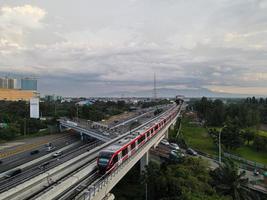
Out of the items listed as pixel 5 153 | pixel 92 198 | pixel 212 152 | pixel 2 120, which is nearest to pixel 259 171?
pixel 212 152

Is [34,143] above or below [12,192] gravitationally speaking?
below

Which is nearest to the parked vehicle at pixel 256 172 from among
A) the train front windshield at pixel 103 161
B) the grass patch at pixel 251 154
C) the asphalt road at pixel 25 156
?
the grass patch at pixel 251 154

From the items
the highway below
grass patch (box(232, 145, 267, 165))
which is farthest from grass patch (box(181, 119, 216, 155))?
the highway below

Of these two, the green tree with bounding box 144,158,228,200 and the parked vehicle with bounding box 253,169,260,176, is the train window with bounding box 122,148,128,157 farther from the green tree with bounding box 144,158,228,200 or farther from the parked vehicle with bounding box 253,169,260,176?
the parked vehicle with bounding box 253,169,260,176

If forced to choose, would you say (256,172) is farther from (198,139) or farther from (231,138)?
(198,139)

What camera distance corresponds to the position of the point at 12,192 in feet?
78.4

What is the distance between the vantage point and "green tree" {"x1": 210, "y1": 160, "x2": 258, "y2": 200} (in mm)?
37000

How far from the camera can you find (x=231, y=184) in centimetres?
3741

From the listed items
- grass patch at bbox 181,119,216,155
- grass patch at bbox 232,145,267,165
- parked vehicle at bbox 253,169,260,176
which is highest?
grass patch at bbox 181,119,216,155

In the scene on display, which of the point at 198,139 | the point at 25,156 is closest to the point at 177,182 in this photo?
the point at 25,156

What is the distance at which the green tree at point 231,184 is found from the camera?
37000mm

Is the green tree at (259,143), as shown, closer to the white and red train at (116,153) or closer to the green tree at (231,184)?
the green tree at (231,184)

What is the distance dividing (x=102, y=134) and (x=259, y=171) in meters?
34.3

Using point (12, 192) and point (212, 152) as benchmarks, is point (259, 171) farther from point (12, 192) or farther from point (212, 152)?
point (12, 192)
